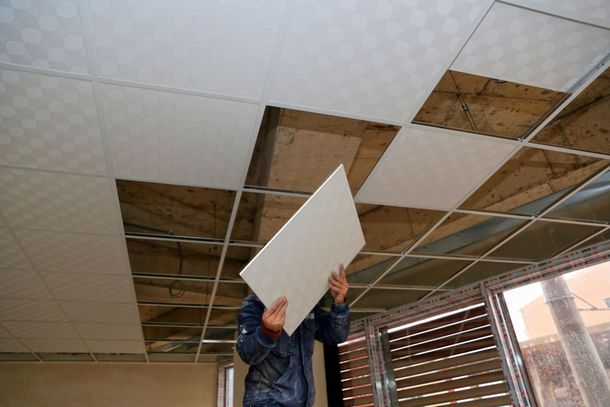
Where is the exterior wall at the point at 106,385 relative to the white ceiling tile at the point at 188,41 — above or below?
below

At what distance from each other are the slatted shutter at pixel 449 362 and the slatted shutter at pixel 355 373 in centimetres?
32

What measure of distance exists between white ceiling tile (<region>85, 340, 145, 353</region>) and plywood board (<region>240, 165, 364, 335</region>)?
462 cm

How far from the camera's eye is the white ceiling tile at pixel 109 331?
4.38 metres

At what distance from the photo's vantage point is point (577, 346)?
122 inches

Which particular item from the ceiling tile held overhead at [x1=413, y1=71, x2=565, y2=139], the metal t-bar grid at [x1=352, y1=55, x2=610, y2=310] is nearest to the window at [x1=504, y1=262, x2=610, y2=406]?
the metal t-bar grid at [x1=352, y1=55, x2=610, y2=310]

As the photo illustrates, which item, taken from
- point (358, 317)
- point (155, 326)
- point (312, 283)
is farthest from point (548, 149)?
point (155, 326)

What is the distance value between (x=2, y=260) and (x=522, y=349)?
13.7ft

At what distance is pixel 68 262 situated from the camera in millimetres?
2982

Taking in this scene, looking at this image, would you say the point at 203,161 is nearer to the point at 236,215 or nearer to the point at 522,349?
the point at 236,215

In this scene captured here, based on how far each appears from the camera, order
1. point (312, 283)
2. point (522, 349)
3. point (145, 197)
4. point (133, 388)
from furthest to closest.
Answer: point (133, 388) → point (522, 349) → point (145, 197) → point (312, 283)

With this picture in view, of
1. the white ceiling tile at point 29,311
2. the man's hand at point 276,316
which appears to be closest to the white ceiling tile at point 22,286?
the white ceiling tile at point 29,311

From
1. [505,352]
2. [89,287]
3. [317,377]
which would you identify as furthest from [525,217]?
[89,287]

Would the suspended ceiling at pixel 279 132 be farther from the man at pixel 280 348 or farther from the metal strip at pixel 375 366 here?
the metal strip at pixel 375 366

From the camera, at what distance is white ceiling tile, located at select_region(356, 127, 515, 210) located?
2160 mm
